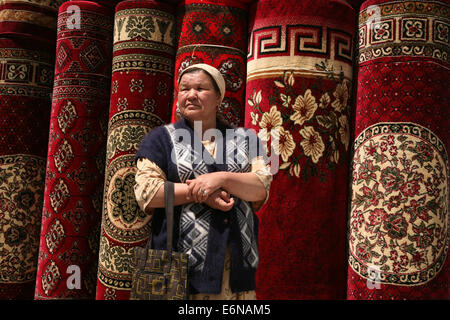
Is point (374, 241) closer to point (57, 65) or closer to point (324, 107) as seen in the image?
point (324, 107)

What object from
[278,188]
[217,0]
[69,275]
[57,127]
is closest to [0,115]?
[57,127]

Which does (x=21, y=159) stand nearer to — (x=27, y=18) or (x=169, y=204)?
(x=27, y=18)

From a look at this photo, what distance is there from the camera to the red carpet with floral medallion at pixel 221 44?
216 cm

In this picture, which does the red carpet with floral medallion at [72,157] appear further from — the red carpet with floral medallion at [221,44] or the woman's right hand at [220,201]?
the woman's right hand at [220,201]

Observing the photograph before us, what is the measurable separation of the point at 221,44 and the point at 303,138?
54cm

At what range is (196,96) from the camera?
61.0 inches

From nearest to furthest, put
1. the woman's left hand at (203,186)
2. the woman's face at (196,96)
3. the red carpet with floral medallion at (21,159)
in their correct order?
the woman's left hand at (203,186)
the woman's face at (196,96)
the red carpet with floral medallion at (21,159)

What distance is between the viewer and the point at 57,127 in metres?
2.48

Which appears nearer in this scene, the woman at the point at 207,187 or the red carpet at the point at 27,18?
the woman at the point at 207,187

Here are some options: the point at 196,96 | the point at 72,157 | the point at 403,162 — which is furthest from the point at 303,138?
the point at 72,157

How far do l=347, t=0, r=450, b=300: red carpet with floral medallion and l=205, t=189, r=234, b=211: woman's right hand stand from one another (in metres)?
0.75

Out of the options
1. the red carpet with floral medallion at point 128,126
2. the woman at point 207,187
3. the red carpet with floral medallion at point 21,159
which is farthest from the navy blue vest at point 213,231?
the red carpet with floral medallion at point 21,159

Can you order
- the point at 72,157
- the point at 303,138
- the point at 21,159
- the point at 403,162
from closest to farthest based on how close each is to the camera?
the point at 403,162 → the point at 303,138 → the point at 72,157 → the point at 21,159

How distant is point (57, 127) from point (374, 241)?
157cm
